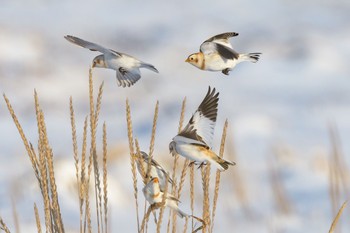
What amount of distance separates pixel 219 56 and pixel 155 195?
531 millimetres

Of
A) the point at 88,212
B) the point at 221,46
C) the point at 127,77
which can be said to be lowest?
the point at 88,212

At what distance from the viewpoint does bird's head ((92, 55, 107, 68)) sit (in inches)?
106

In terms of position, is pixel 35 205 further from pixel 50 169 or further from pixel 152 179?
pixel 152 179

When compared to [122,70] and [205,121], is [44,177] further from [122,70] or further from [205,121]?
[205,121]

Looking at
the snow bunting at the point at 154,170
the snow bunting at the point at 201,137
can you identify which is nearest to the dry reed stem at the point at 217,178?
the snow bunting at the point at 201,137

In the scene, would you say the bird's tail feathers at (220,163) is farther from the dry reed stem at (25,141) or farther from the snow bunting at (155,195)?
the dry reed stem at (25,141)

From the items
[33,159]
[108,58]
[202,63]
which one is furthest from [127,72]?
[33,159]

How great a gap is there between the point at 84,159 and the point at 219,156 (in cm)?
50

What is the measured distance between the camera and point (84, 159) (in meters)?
2.74

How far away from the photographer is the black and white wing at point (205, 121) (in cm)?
257

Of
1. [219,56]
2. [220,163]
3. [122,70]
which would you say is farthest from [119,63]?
[220,163]

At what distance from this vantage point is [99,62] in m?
2.70

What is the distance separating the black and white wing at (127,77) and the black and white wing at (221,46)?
0.24 meters

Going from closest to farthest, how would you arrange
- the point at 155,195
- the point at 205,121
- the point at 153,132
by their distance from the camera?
the point at 155,195
the point at 153,132
the point at 205,121
